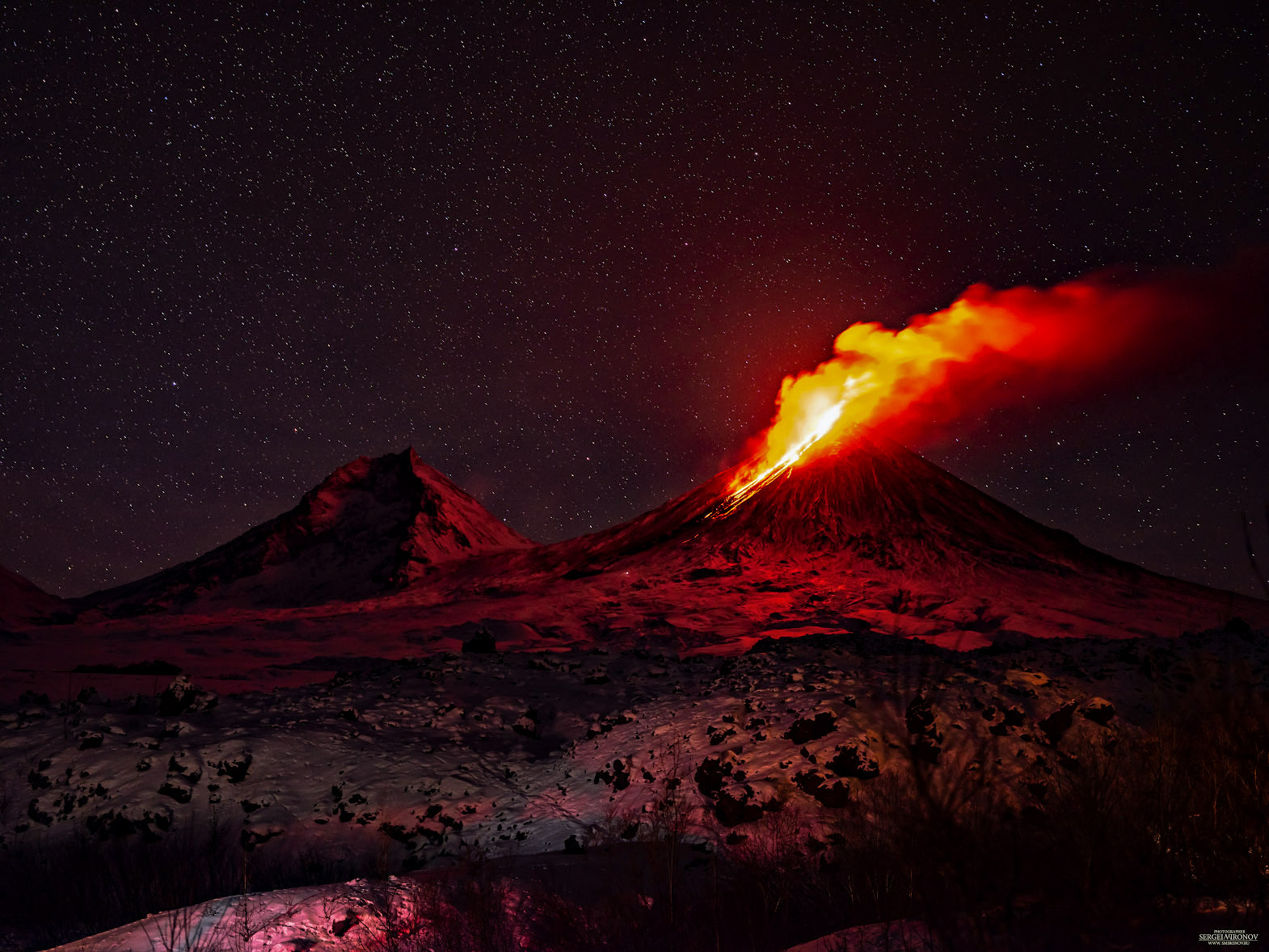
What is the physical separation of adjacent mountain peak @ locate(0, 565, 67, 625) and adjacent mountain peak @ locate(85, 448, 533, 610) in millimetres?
30747

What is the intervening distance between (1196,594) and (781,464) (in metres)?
35.8

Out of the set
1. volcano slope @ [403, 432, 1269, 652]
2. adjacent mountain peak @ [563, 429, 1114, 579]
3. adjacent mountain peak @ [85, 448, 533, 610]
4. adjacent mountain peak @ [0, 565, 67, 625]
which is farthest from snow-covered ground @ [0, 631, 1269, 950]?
adjacent mountain peak @ [85, 448, 533, 610]

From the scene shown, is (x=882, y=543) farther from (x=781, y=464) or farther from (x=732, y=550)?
(x=781, y=464)

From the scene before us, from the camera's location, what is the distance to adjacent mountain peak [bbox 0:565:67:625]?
52281 mm

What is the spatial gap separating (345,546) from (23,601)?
4594 centimetres

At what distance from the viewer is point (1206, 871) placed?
346 centimetres

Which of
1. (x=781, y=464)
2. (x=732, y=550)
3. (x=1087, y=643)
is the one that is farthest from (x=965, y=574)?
(x=1087, y=643)

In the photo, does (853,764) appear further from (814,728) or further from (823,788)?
(814,728)

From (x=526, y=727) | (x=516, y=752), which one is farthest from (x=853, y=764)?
(x=526, y=727)

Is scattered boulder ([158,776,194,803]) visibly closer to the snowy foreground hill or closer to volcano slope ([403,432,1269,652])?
the snowy foreground hill

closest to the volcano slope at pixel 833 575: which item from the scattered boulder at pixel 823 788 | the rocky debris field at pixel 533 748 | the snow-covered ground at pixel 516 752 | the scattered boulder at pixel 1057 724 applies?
the snow-covered ground at pixel 516 752

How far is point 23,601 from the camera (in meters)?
56.2

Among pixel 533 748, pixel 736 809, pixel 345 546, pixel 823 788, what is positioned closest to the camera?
pixel 736 809

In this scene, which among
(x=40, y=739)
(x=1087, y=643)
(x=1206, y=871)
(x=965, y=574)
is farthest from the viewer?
(x=965, y=574)
